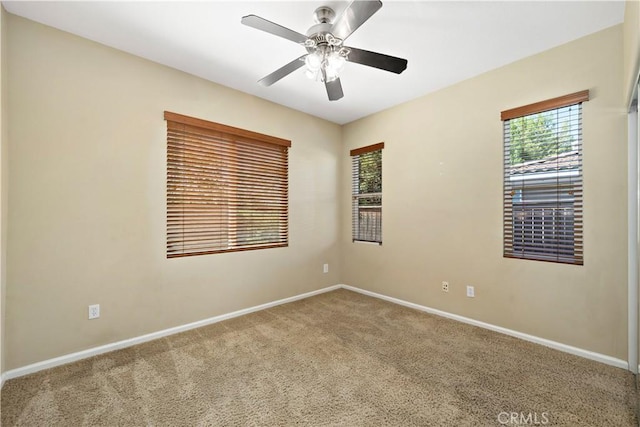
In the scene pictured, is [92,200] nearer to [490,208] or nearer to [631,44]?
[490,208]

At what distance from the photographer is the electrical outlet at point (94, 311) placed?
7.85ft

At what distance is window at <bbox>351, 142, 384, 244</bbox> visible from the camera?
4.10 m

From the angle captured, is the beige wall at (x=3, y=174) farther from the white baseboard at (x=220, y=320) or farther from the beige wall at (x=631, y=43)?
the beige wall at (x=631, y=43)

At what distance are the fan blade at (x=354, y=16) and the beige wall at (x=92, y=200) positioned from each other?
184cm

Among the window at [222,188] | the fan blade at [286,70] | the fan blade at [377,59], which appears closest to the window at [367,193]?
the window at [222,188]

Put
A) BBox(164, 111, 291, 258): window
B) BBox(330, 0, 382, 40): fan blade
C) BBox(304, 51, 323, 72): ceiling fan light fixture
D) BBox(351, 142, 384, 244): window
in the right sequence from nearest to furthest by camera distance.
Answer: BBox(330, 0, 382, 40): fan blade
BBox(304, 51, 323, 72): ceiling fan light fixture
BBox(164, 111, 291, 258): window
BBox(351, 142, 384, 244): window

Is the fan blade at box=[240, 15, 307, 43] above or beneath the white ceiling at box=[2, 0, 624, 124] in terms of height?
beneath

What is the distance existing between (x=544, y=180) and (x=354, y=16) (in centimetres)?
223

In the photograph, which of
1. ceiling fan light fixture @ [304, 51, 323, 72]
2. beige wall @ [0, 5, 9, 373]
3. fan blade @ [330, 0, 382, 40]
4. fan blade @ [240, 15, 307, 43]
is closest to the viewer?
fan blade @ [330, 0, 382, 40]

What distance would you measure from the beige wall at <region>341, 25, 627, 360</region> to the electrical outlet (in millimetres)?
3137

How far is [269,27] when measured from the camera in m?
1.82

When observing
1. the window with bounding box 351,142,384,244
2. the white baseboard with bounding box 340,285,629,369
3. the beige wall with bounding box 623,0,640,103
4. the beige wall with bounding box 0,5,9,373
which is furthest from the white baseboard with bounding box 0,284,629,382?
the beige wall with bounding box 623,0,640,103

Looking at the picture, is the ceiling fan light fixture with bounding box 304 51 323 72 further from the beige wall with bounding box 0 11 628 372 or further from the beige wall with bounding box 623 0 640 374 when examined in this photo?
the beige wall with bounding box 623 0 640 374

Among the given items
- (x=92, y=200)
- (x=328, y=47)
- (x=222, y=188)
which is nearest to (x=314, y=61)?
(x=328, y=47)
